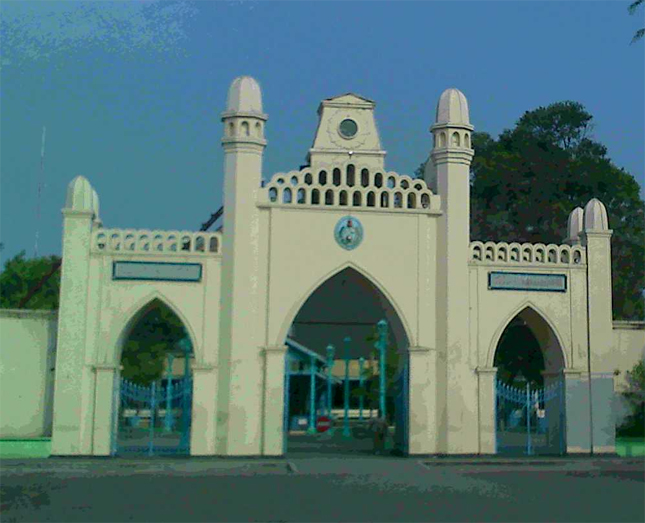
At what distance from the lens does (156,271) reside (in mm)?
17797

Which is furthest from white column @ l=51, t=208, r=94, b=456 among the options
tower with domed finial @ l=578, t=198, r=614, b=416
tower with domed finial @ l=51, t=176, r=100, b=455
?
tower with domed finial @ l=578, t=198, r=614, b=416

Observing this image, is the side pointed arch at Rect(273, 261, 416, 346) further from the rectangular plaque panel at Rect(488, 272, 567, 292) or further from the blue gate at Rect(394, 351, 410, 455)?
the rectangular plaque panel at Rect(488, 272, 567, 292)

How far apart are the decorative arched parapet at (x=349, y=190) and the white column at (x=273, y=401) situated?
281 centimetres

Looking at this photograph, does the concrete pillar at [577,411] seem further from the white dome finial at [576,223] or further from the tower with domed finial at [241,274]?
the tower with domed finial at [241,274]

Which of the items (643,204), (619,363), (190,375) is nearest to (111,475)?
(190,375)

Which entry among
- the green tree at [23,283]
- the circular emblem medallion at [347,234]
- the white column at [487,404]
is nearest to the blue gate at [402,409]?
the white column at [487,404]

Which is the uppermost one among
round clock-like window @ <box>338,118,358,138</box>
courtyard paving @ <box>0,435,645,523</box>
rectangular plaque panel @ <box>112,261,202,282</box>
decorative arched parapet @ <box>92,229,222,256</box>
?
round clock-like window @ <box>338,118,358,138</box>

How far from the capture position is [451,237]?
18.6 metres

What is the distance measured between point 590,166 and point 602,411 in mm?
13682

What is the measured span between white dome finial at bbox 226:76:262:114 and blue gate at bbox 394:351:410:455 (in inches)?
217

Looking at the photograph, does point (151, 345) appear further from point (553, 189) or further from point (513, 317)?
point (513, 317)

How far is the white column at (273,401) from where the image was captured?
→ 1769cm

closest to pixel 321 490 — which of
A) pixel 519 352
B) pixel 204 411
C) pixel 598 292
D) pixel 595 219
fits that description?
pixel 204 411

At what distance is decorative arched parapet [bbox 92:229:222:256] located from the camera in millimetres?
17781
